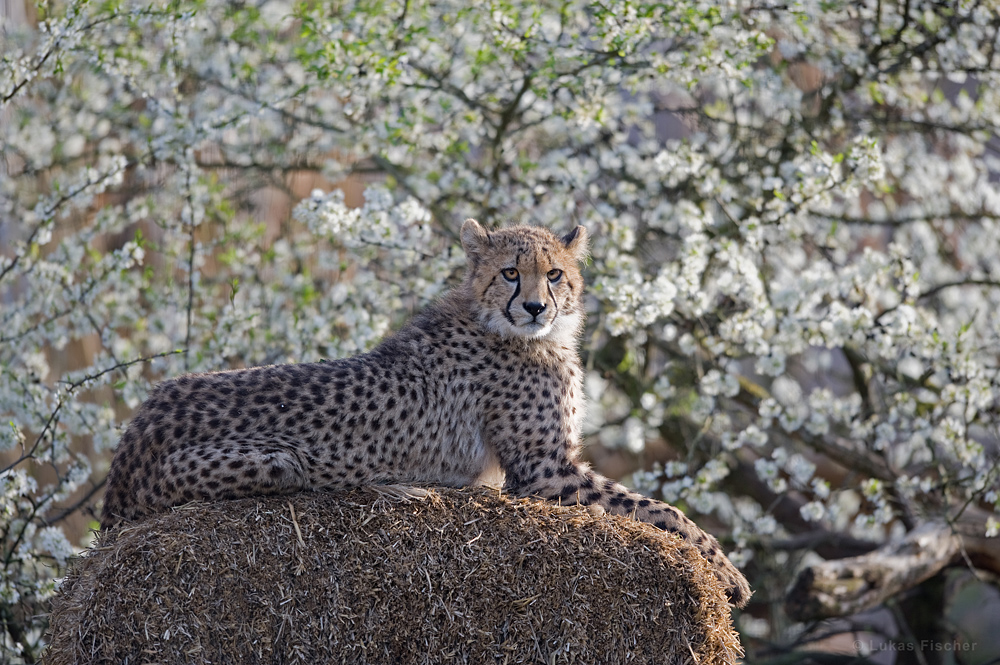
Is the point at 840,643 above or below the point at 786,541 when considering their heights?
below

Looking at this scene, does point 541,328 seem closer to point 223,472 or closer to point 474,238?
point 474,238

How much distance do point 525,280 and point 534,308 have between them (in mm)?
153

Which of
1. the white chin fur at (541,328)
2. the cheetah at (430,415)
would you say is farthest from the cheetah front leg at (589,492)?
the white chin fur at (541,328)

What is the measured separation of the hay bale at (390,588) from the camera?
3.49m

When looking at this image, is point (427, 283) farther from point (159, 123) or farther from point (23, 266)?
point (23, 266)

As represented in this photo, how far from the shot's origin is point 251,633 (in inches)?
138

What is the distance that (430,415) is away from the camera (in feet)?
13.9

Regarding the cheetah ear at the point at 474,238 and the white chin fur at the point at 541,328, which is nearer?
the white chin fur at the point at 541,328

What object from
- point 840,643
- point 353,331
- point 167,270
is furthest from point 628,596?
point 840,643

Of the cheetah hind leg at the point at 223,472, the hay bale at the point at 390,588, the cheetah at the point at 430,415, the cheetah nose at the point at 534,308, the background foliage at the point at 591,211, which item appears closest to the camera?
the hay bale at the point at 390,588

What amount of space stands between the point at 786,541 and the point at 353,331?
3501 mm

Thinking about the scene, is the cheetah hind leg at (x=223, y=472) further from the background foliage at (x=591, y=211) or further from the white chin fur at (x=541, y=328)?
the background foliage at (x=591, y=211)

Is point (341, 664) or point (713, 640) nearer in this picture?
point (341, 664)

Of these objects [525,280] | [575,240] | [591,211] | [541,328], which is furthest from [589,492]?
[591,211]
